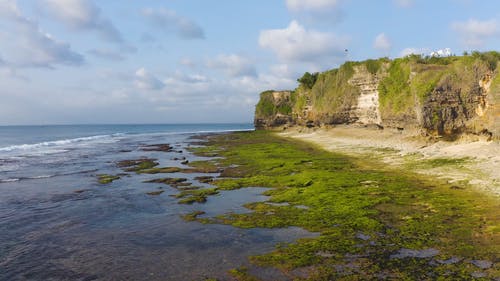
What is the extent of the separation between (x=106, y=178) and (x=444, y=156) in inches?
1065

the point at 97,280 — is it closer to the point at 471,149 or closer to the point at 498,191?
the point at 498,191

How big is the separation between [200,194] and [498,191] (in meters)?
15.8

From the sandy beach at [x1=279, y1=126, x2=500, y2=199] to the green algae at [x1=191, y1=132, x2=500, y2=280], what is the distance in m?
1.70

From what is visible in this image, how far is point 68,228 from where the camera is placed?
1511cm

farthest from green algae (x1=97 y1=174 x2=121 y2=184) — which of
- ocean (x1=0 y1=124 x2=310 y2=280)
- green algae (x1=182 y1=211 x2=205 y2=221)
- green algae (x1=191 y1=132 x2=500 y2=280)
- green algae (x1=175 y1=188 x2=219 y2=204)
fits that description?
green algae (x1=182 y1=211 x2=205 y2=221)

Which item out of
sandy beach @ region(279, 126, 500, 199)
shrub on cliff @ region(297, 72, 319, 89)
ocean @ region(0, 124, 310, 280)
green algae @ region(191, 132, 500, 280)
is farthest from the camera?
shrub on cliff @ region(297, 72, 319, 89)

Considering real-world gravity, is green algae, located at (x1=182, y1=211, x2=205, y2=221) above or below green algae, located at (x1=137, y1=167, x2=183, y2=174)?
below

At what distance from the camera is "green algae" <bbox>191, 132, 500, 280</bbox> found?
9938 millimetres

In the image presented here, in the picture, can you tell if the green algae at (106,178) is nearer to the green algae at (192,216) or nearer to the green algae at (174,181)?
the green algae at (174,181)

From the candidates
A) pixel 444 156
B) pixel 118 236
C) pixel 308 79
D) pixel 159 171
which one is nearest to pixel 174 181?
pixel 159 171

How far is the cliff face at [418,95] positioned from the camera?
103 feet

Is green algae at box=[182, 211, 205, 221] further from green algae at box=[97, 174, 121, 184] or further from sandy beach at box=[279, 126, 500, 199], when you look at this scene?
sandy beach at box=[279, 126, 500, 199]

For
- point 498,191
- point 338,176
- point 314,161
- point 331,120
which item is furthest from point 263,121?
point 498,191

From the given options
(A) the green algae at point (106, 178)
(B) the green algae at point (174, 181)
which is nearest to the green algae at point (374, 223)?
(B) the green algae at point (174, 181)
